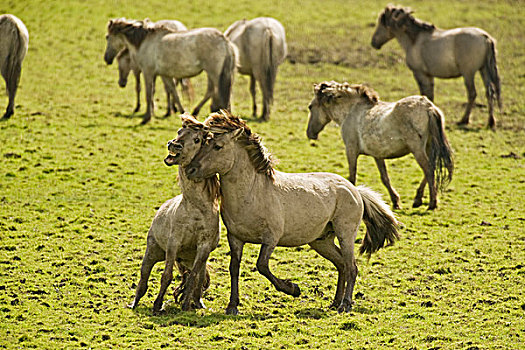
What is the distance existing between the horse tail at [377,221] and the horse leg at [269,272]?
1.59 metres

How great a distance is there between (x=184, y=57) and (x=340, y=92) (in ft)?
18.5

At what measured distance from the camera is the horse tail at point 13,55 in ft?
58.4

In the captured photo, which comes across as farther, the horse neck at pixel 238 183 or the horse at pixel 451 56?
the horse at pixel 451 56

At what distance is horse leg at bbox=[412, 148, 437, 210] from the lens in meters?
13.2

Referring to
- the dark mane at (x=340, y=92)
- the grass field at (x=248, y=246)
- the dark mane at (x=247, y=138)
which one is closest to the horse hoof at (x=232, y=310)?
the grass field at (x=248, y=246)

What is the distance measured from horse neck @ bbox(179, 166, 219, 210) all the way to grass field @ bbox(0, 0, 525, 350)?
1236mm

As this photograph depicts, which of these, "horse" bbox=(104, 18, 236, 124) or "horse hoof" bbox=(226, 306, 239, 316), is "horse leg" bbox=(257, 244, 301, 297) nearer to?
"horse hoof" bbox=(226, 306, 239, 316)

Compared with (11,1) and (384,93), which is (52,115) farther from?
(11,1)

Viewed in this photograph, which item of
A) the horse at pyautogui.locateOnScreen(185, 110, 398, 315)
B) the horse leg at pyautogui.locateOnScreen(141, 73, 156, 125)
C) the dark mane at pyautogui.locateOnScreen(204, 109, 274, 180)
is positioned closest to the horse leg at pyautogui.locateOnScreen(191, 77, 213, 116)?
the horse leg at pyautogui.locateOnScreen(141, 73, 156, 125)

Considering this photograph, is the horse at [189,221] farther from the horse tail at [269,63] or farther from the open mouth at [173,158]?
the horse tail at [269,63]

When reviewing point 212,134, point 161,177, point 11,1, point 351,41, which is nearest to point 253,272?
point 212,134

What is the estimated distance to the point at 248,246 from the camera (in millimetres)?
11438

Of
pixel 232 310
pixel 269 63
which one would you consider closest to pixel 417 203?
pixel 232 310

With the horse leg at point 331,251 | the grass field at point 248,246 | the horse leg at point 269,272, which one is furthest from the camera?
the horse leg at point 331,251
